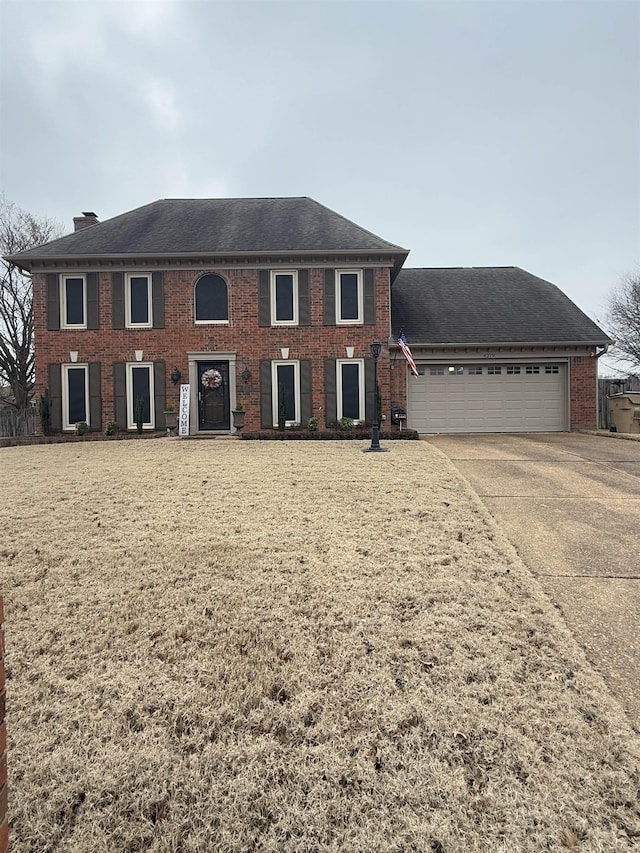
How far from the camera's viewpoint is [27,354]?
20.5 meters

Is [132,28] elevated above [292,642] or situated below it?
above

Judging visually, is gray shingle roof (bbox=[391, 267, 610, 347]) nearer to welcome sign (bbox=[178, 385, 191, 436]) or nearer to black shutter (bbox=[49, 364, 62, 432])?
welcome sign (bbox=[178, 385, 191, 436])

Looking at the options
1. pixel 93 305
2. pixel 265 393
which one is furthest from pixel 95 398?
pixel 265 393

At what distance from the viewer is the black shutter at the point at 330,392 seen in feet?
44.0

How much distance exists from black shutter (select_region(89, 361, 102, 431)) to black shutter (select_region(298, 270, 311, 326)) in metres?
6.50

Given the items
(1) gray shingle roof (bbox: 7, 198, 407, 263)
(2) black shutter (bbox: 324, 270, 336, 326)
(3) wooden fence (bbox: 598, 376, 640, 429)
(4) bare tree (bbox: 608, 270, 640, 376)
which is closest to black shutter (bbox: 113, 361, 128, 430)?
(1) gray shingle roof (bbox: 7, 198, 407, 263)

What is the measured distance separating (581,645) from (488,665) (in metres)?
0.65

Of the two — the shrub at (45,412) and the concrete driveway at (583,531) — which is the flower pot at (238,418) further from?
the concrete driveway at (583,531)

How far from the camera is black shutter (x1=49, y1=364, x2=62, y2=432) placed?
527 inches

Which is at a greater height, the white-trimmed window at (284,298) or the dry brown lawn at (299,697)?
the white-trimmed window at (284,298)

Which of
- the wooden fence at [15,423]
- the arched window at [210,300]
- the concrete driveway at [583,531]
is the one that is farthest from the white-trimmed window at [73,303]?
the concrete driveway at [583,531]

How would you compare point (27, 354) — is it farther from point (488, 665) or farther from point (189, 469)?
point (488, 665)

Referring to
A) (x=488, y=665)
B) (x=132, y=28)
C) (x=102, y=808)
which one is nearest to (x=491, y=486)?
(x=488, y=665)

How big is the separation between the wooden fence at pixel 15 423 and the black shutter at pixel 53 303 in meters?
4.03
